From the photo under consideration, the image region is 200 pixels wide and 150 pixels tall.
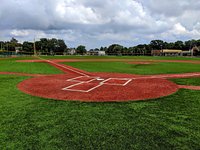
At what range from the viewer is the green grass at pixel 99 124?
382 centimetres

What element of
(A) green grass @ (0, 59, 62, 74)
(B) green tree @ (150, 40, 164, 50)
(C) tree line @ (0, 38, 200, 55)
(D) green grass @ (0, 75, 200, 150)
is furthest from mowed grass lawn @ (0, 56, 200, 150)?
(B) green tree @ (150, 40, 164, 50)

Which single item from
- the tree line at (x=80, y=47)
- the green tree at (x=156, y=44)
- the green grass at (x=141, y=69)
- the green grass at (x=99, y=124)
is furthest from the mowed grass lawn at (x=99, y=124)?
the green tree at (x=156, y=44)

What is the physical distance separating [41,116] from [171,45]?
130 metres

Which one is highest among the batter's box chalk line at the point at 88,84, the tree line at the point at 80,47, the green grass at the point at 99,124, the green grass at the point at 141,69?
the tree line at the point at 80,47

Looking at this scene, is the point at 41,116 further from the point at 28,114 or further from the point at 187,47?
the point at 187,47

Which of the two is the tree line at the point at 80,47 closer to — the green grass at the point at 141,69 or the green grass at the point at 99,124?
the green grass at the point at 141,69

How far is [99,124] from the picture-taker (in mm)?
4754

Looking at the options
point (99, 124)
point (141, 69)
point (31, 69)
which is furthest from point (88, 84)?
point (141, 69)

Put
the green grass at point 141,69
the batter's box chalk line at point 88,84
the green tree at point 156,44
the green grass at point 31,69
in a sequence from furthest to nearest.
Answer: the green tree at point 156,44 → the green grass at point 141,69 → the green grass at point 31,69 → the batter's box chalk line at point 88,84

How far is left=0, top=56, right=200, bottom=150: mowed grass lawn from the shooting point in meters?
3.82

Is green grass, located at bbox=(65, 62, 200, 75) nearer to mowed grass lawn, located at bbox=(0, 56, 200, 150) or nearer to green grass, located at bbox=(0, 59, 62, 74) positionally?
green grass, located at bbox=(0, 59, 62, 74)

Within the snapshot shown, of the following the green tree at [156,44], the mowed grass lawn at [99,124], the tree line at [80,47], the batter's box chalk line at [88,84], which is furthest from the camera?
the green tree at [156,44]

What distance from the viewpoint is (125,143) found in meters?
3.82

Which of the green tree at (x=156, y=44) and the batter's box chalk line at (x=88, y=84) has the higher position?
the green tree at (x=156, y=44)
